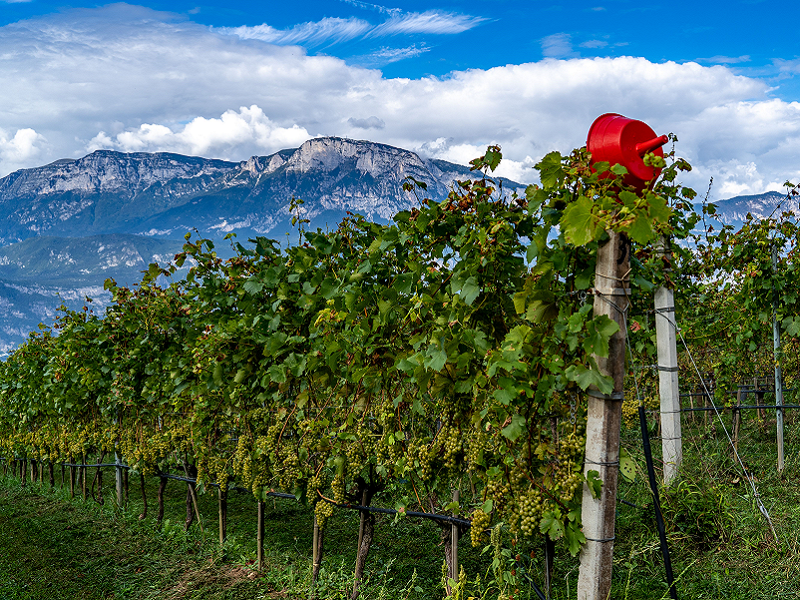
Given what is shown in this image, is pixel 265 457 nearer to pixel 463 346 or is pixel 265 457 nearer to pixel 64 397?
pixel 463 346

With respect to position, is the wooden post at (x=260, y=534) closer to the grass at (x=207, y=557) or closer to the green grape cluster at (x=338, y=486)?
the grass at (x=207, y=557)

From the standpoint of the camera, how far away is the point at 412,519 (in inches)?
223

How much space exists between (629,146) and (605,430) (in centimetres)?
108

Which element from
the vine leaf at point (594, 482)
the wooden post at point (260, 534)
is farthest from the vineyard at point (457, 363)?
the wooden post at point (260, 534)

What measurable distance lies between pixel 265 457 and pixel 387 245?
2.43 m

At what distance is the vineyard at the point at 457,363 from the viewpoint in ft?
7.38

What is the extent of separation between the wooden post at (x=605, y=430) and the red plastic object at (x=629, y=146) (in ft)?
0.79

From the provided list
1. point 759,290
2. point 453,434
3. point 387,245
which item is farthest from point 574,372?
point 759,290

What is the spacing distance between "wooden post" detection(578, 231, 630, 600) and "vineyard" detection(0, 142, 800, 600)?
20mm

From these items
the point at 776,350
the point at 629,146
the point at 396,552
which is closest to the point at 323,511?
the point at 396,552

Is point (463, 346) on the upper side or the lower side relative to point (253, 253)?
lower

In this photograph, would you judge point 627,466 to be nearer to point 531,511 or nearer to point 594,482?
point 594,482

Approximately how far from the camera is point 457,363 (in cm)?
270

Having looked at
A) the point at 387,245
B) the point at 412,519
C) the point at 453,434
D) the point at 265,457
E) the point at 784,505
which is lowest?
the point at 412,519
